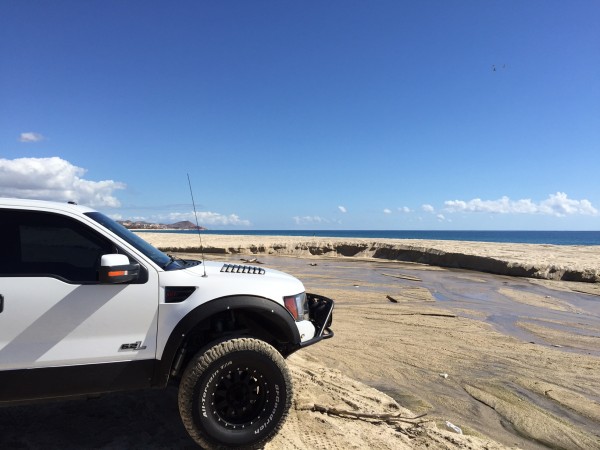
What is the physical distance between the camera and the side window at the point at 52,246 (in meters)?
3.04

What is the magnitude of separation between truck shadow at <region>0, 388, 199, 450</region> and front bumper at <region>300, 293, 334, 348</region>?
1.47m

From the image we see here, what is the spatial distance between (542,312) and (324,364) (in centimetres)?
759

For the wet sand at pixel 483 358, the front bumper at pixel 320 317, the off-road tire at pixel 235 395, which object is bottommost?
the wet sand at pixel 483 358

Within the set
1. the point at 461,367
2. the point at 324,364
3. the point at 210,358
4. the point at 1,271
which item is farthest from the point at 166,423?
the point at 461,367

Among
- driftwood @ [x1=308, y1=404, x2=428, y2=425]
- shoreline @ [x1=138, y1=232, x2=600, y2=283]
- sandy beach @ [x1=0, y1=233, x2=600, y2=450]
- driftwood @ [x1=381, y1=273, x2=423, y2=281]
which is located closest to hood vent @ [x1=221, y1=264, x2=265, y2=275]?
sandy beach @ [x1=0, y1=233, x2=600, y2=450]

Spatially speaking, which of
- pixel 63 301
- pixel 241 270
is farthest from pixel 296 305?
pixel 63 301

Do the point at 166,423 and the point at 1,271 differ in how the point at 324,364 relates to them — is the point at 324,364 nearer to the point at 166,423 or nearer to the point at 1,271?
the point at 166,423

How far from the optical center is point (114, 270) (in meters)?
2.85

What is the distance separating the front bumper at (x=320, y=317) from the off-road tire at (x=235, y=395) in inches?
19.7

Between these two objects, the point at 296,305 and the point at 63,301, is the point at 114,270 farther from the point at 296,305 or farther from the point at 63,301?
the point at 296,305

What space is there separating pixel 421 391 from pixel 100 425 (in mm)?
3701

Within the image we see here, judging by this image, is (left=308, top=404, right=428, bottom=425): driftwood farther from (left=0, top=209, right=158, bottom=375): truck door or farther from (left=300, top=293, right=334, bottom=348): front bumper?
(left=0, top=209, right=158, bottom=375): truck door

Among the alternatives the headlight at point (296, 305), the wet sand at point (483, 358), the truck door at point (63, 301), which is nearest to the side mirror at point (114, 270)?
the truck door at point (63, 301)

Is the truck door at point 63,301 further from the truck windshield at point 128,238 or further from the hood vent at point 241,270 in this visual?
the hood vent at point 241,270
